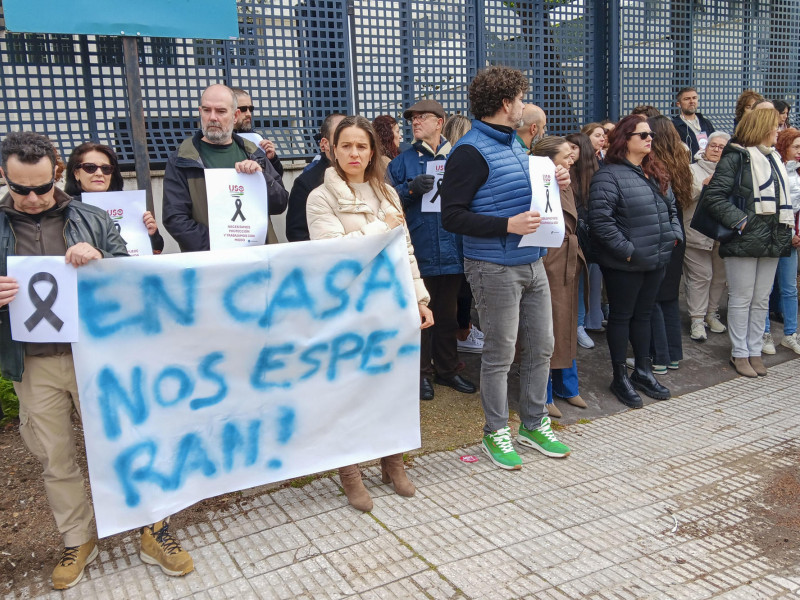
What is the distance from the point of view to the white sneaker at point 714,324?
7.44 meters

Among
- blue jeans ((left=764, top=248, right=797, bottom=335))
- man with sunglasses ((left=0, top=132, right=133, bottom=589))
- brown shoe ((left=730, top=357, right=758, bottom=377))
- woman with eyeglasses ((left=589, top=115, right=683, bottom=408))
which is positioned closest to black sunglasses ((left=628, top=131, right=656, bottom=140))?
woman with eyeglasses ((left=589, top=115, right=683, bottom=408))

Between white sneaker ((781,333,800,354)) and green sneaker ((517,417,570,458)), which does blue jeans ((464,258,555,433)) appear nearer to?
green sneaker ((517,417,570,458))

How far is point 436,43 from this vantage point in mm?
7020

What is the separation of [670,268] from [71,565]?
5.18 m

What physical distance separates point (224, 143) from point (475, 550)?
2750mm

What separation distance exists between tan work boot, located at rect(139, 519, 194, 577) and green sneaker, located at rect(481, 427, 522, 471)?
1.93 m

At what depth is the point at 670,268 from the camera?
651cm

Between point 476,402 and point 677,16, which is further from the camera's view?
point 677,16

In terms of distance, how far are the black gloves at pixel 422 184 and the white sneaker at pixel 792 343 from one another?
410cm

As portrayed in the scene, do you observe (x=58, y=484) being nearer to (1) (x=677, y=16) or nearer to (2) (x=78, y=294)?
(2) (x=78, y=294)

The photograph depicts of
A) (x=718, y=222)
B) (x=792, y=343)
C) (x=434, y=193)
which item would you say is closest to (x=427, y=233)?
(x=434, y=193)

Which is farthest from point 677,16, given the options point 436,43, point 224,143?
point 224,143

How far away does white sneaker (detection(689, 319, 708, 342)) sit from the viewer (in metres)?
7.18

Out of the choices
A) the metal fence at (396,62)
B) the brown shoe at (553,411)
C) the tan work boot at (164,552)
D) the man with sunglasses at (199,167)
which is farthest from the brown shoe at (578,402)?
the tan work boot at (164,552)
